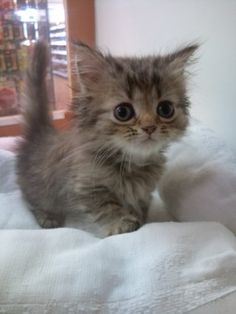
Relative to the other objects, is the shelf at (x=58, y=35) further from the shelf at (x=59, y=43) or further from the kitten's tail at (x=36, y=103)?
the kitten's tail at (x=36, y=103)

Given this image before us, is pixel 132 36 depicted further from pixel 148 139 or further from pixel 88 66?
pixel 148 139

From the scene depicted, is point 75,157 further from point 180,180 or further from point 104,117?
point 180,180

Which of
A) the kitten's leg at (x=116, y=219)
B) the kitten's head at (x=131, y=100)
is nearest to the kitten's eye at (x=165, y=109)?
the kitten's head at (x=131, y=100)

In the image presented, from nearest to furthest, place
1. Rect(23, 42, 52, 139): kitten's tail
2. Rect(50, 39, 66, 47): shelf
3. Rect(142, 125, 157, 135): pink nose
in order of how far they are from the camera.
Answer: Rect(142, 125, 157, 135): pink nose, Rect(23, 42, 52, 139): kitten's tail, Rect(50, 39, 66, 47): shelf

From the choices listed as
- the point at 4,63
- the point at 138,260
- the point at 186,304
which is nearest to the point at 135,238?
the point at 138,260

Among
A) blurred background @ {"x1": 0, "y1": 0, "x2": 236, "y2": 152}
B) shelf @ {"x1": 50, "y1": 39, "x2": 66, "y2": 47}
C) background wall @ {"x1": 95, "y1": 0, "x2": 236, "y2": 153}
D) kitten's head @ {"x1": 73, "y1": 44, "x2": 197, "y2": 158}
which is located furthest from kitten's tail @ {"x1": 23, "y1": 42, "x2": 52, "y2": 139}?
shelf @ {"x1": 50, "y1": 39, "x2": 66, "y2": 47}

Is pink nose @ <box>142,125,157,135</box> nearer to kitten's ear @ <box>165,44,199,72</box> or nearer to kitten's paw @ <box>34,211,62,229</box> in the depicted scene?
kitten's ear @ <box>165,44,199,72</box>
